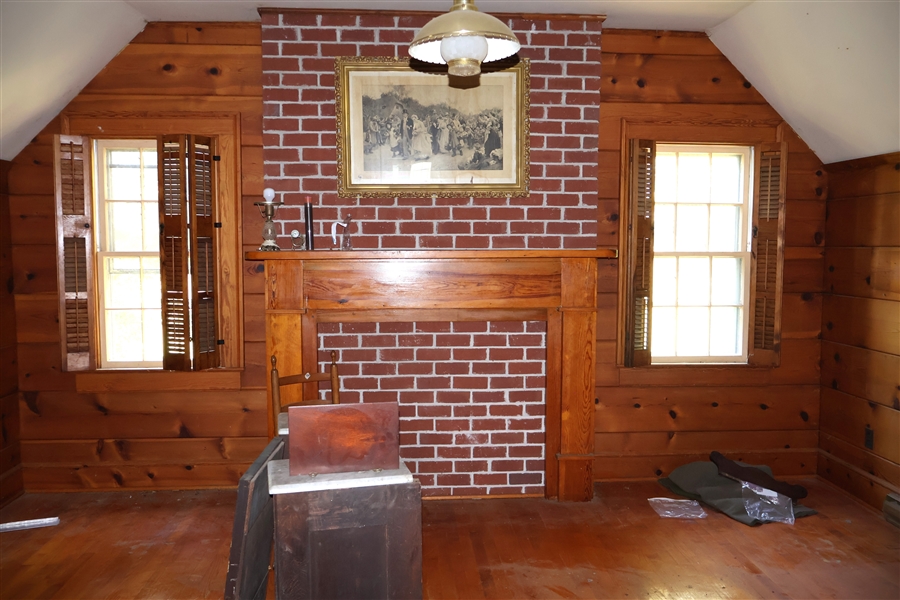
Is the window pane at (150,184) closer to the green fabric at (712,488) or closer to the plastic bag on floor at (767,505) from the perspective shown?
the green fabric at (712,488)

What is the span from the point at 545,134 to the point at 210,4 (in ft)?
6.37

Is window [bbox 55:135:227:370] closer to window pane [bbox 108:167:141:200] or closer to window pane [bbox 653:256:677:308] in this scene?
window pane [bbox 108:167:141:200]

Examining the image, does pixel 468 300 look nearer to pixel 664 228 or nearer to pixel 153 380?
pixel 664 228

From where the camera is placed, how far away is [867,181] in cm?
373

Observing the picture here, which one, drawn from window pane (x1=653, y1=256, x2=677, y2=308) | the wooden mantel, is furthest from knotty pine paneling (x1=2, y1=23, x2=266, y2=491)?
window pane (x1=653, y1=256, x2=677, y2=308)

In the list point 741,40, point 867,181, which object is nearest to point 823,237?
point 867,181

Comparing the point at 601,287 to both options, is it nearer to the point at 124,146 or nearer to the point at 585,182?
the point at 585,182

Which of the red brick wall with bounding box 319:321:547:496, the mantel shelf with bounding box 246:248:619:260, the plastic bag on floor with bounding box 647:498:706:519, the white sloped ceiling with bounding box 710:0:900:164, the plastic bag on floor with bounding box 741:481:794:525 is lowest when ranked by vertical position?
the plastic bag on floor with bounding box 647:498:706:519

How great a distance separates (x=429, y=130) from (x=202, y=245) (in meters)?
1.46

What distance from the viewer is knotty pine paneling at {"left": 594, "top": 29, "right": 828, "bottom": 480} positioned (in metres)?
3.94

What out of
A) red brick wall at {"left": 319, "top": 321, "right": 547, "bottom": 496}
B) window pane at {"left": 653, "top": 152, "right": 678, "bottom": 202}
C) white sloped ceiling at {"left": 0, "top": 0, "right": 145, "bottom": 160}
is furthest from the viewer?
window pane at {"left": 653, "top": 152, "right": 678, "bottom": 202}

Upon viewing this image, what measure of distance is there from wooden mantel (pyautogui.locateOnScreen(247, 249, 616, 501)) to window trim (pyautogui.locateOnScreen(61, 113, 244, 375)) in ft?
1.86

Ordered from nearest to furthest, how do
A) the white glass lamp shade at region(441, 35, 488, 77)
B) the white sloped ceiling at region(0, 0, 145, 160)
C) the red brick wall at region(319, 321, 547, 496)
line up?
the white glass lamp shade at region(441, 35, 488, 77)
the white sloped ceiling at region(0, 0, 145, 160)
the red brick wall at region(319, 321, 547, 496)

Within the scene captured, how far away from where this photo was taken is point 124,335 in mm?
3951
